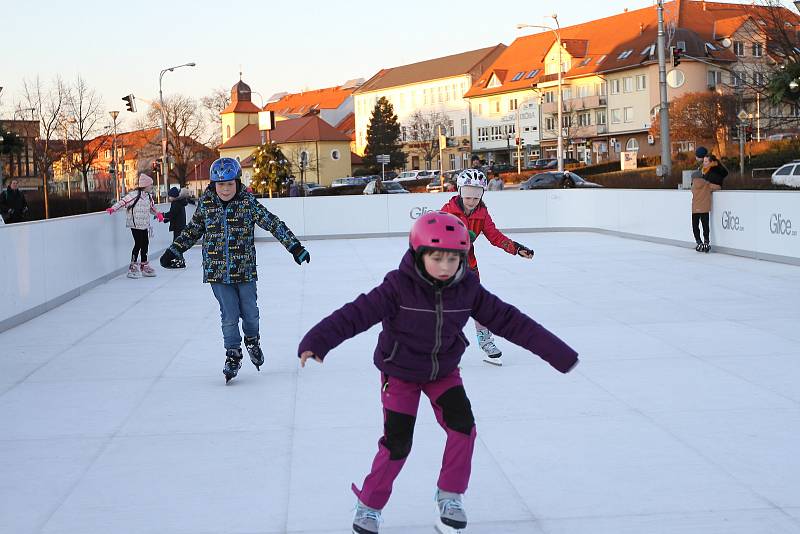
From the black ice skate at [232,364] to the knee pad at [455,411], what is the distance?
375cm

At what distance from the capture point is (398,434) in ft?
13.3

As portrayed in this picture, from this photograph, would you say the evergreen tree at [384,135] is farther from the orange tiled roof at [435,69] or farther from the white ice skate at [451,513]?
the white ice skate at [451,513]

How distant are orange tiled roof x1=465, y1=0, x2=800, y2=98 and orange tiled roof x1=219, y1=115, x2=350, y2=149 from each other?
1862cm

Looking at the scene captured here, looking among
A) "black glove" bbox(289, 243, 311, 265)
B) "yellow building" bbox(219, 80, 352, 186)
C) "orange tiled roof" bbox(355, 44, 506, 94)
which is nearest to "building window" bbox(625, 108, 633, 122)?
"orange tiled roof" bbox(355, 44, 506, 94)

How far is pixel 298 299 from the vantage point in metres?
13.3

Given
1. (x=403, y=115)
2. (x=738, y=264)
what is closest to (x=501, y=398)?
(x=738, y=264)

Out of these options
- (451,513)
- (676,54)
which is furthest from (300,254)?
(676,54)

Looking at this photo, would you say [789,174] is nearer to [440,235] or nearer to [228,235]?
[228,235]

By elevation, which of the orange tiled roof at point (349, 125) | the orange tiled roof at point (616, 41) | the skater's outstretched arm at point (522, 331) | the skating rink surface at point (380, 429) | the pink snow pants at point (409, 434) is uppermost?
the orange tiled roof at point (616, 41)

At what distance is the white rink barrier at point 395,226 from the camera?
12102 millimetres

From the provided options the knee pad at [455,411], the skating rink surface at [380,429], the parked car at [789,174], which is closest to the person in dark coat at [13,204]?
the skating rink surface at [380,429]

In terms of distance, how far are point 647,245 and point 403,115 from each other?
103 meters

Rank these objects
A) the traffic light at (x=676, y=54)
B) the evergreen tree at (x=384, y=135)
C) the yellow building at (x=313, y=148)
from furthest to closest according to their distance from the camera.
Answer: the yellow building at (x=313, y=148), the evergreen tree at (x=384, y=135), the traffic light at (x=676, y=54)

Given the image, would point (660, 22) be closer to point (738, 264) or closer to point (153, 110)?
point (738, 264)
